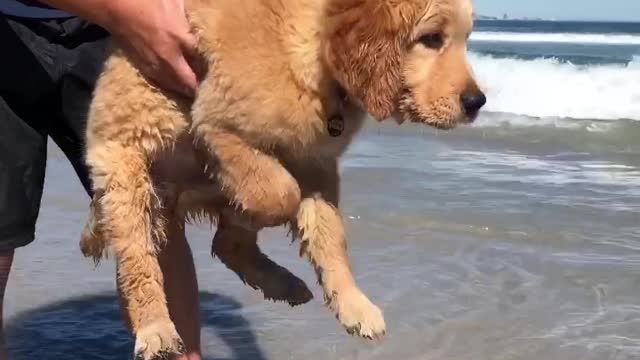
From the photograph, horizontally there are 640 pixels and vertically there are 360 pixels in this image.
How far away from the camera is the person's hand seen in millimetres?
2826

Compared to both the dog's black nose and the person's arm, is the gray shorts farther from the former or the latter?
the dog's black nose

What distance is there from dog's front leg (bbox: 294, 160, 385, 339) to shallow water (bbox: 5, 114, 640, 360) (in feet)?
4.42

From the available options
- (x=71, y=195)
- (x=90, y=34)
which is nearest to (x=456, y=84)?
(x=90, y=34)

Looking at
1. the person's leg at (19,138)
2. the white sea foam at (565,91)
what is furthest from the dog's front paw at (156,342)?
the white sea foam at (565,91)

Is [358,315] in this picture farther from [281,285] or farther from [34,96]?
[34,96]

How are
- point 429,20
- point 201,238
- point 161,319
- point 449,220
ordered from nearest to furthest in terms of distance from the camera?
point 429,20 → point 161,319 → point 201,238 → point 449,220

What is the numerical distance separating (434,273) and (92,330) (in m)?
1.78

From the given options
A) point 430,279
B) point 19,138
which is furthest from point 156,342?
point 430,279

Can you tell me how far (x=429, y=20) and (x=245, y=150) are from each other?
611mm

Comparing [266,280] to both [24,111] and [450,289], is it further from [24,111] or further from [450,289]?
[450,289]

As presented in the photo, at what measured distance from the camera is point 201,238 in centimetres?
583

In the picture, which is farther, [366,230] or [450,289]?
[366,230]

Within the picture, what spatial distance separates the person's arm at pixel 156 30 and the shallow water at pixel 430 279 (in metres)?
1.69

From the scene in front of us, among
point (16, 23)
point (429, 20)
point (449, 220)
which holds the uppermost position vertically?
point (429, 20)
